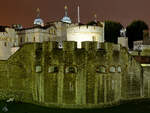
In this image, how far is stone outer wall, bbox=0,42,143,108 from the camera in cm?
2203

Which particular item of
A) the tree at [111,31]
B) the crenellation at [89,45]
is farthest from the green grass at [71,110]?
the tree at [111,31]

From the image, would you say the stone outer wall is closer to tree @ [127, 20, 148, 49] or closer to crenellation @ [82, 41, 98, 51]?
crenellation @ [82, 41, 98, 51]

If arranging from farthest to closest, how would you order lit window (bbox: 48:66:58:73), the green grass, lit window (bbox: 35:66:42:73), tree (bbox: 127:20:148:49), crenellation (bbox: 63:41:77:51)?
tree (bbox: 127:20:148:49) < lit window (bbox: 35:66:42:73) < lit window (bbox: 48:66:58:73) < crenellation (bbox: 63:41:77:51) < the green grass

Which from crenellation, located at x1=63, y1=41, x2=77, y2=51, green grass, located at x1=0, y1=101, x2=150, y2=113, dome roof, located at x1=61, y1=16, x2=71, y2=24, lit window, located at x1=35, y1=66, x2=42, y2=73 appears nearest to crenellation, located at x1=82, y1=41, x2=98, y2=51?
crenellation, located at x1=63, y1=41, x2=77, y2=51

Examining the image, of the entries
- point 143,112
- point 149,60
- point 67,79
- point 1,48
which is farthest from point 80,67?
point 1,48

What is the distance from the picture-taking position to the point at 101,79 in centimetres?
2259

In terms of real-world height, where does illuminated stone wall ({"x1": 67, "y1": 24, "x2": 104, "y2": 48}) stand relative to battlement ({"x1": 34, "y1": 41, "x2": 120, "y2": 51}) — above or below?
above

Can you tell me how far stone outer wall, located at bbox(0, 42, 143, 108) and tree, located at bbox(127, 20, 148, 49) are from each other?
2061 inches

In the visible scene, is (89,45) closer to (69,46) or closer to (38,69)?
(69,46)

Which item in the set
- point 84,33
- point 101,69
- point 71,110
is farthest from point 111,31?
point 71,110

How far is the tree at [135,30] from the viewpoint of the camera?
75.8 m

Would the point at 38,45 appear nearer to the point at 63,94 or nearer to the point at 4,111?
the point at 63,94

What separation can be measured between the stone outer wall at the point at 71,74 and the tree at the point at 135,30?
52.4 m

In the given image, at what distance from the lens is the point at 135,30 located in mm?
76500
